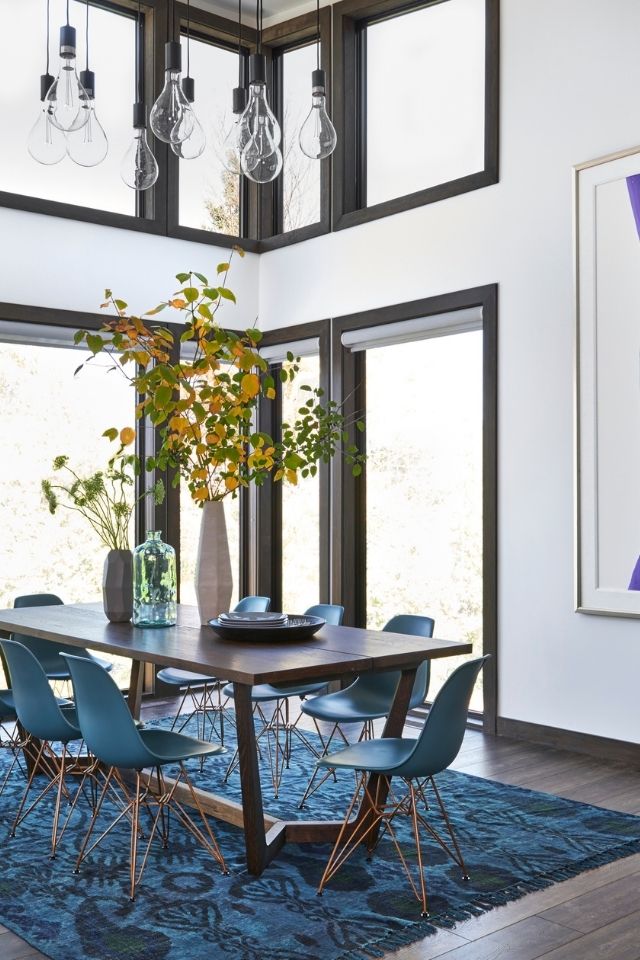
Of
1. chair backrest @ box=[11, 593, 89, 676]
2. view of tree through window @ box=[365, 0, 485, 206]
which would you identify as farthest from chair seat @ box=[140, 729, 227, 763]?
view of tree through window @ box=[365, 0, 485, 206]

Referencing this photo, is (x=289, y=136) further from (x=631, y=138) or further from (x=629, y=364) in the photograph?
(x=629, y=364)

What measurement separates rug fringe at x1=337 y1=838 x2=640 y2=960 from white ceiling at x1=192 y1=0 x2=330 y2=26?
5535 millimetres

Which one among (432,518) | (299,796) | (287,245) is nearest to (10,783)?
(299,796)

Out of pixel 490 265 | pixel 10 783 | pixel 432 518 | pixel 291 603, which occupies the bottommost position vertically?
pixel 10 783

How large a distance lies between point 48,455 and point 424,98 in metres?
3.11

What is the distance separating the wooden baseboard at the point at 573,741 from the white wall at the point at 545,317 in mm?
49

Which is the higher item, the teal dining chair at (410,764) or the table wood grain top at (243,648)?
the table wood grain top at (243,648)

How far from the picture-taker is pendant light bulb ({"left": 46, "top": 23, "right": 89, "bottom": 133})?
3289mm

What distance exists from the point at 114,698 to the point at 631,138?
358cm

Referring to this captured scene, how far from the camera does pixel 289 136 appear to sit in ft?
23.5

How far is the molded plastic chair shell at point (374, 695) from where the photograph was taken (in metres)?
4.15

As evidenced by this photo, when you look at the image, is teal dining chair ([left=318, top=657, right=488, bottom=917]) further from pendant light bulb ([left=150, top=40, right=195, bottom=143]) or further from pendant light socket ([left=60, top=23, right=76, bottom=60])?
pendant light socket ([left=60, top=23, right=76, bottom=60])

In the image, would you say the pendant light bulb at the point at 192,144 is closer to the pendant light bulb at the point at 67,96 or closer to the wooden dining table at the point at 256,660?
the pendant light bulb at the point at 67,96

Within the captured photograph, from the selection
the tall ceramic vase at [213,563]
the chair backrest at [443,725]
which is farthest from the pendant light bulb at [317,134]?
the chair backrest at [443,725]
